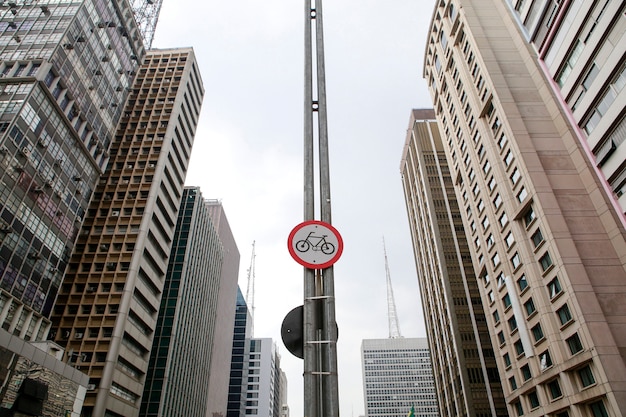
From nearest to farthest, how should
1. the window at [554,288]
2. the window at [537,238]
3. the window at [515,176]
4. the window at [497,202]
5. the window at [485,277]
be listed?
the window at [554,288] < the window at [537,238] < the window at [515,176] < the window at [497,202] < the window at [485,277]

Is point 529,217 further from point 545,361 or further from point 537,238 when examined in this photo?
point 545,361

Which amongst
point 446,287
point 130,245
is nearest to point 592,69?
point 130,245

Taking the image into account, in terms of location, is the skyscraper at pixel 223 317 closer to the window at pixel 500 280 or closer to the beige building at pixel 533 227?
the beige building at pixel 533 227

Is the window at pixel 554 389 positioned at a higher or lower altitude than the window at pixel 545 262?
lower

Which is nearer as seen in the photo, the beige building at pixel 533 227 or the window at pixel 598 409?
the window at pixel 598 409

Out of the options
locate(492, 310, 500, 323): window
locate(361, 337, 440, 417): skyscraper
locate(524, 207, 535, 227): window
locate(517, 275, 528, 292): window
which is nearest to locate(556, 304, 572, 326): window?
locate(517, 275, 528, 292): window

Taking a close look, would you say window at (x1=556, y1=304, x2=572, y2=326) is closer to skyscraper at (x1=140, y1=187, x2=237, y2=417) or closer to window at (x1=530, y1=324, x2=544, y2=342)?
window at (x1=530, y1=324, x2=544, y2=342)

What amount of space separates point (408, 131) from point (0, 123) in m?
85.7

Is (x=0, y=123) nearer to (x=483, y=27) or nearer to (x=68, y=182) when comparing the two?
(x=68, y=182)

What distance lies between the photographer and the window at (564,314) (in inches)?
1388

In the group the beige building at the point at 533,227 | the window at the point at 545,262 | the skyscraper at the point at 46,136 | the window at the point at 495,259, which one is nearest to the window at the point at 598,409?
the beige building at the point at 533,227

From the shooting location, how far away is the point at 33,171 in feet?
149

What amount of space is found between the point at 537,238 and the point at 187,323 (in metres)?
62.2

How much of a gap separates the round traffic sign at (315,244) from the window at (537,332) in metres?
38.7
